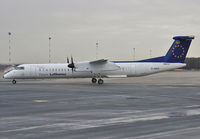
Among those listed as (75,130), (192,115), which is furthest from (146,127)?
(192,115)

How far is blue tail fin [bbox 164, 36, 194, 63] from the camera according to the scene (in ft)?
159

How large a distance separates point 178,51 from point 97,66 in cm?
1167

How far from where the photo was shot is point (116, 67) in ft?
158

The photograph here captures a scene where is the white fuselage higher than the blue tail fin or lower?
lower

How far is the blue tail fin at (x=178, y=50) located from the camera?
48.3 meters

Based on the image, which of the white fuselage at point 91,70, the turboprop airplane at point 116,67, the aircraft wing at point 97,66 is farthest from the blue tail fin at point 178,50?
the aircraft wing at point 97,66

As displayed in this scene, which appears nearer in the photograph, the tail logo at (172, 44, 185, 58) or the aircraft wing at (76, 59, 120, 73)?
Result: the aircraft wing at (76, 59, 120, 73)

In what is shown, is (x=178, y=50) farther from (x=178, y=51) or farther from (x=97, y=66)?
(x=97, y=66)

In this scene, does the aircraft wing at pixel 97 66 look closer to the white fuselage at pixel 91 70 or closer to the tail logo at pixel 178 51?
the white fuselage at pixel 91 70

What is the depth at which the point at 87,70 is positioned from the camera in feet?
159

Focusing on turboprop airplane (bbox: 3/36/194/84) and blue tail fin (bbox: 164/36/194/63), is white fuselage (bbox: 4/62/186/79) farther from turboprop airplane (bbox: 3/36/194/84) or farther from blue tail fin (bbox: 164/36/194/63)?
blue tail fin (bbox: 164/36/194/63)

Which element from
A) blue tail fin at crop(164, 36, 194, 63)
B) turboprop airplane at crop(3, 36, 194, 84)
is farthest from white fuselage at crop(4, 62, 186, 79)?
blue tail fin at crop(164, 36, 194, 63)

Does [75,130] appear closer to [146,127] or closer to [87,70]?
[146,127]

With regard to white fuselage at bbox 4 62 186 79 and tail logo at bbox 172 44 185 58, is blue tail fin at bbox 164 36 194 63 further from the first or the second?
white fuselage at bbox 4 62 186 79
